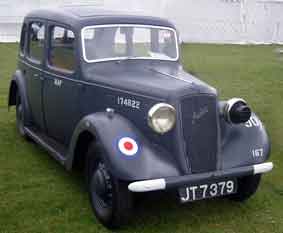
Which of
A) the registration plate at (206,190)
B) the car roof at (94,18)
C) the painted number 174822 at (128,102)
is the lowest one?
the registration plate at (206,190)


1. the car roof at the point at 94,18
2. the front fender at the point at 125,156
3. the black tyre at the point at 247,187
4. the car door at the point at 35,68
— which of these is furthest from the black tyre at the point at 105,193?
the car door at the point at 35,68

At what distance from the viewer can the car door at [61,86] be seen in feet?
14.9

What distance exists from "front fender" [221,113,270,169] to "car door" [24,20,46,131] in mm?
2280

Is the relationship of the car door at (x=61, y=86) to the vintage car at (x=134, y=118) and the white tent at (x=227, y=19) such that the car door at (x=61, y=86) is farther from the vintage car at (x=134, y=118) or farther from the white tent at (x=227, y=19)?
the white tent at (x=227, y=19)

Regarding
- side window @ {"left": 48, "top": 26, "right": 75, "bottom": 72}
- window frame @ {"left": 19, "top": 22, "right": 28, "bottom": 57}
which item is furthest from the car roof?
window frame @ {"left": 19, "top": 22, "right": 28, "bottom": 57}

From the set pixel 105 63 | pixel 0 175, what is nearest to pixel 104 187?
pixel 105 63

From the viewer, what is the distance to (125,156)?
3.48m

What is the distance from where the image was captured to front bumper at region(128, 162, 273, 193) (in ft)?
11.0

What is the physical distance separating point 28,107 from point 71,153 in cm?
168

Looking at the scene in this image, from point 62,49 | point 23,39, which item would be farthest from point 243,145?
point 23,39

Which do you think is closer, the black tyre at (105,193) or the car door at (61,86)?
the black tyre at (105,193)

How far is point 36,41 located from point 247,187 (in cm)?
299

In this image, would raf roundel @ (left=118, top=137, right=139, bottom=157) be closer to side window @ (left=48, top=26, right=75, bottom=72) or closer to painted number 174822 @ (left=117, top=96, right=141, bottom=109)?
painted number 174822 @ (left=117, top=96, right=141, bottom=109)

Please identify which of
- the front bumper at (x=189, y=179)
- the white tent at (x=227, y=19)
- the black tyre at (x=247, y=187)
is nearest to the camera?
the front bumper at (x=189, y=179)
